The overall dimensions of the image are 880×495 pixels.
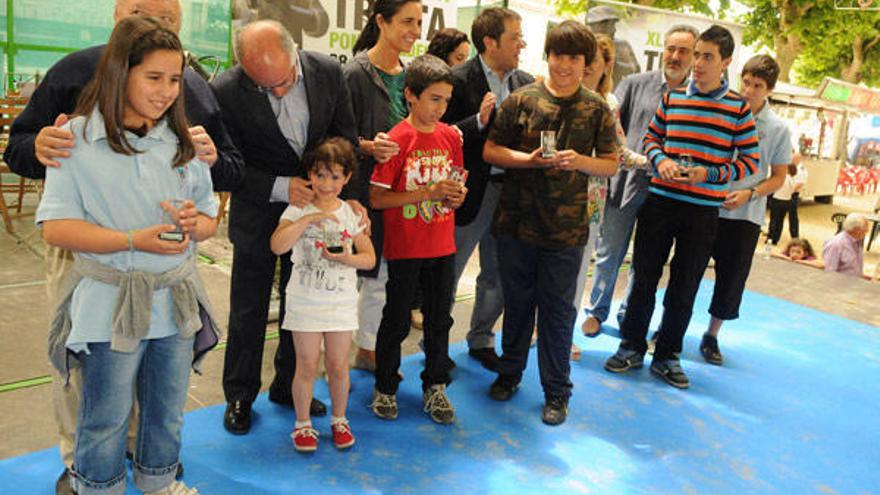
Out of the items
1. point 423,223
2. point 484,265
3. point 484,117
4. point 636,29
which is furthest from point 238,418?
point 636,29

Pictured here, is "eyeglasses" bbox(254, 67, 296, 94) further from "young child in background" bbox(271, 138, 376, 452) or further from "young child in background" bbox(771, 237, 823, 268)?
"young child in background" bbox(771, 237, 823, 268)

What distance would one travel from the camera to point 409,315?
3107 mm

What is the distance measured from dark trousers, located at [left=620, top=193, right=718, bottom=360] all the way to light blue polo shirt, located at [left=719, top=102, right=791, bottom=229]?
16.4 inches

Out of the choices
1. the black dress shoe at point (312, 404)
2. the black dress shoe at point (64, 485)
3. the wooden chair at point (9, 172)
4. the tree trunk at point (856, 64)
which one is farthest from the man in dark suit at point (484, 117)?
the tree trunk at point (856, 64)

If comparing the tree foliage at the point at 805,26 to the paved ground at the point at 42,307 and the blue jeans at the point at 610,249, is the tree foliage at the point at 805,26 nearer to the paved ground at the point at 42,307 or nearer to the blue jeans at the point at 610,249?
the paved ground at the point at 42,307

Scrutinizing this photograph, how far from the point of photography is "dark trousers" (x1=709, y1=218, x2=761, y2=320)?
4031 millimetres

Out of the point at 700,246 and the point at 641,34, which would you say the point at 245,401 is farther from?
the point at 641,34

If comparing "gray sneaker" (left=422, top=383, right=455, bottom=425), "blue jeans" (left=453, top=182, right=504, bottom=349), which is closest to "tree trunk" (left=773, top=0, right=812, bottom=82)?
"blue jeans" (left=453, top=182, right=504, bottom=349)

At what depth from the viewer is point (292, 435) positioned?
2822mm

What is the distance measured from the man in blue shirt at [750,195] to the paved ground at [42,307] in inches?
56.3

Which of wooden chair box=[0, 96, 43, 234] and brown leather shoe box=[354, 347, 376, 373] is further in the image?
wooden chair box=[0, 96, 43, 234]

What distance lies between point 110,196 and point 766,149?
136 inches

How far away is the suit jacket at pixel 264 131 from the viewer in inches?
104

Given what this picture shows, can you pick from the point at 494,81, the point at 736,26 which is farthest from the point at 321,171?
the point at 736,26
